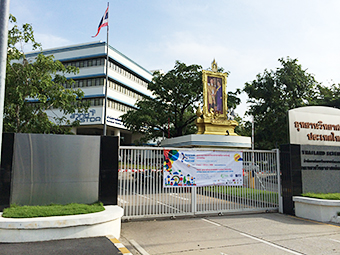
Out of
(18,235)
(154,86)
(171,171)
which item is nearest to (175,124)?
(154,86)

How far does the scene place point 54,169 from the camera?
780 cm

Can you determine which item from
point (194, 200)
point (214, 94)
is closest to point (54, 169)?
point (194, 200)

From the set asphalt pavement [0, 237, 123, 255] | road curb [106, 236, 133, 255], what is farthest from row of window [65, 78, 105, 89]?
asphalt pavement [0, 237, 123, 255]

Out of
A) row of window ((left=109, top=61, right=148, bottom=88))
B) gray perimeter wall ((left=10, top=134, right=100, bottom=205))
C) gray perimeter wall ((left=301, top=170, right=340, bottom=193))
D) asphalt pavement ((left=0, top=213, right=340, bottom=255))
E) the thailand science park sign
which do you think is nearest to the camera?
asphalt pavement ((left=0, top=213, right=340, bottom=255))

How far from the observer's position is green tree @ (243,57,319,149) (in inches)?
1085

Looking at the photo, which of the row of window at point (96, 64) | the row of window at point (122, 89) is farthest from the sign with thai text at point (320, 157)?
the row of window at point (96, 64)

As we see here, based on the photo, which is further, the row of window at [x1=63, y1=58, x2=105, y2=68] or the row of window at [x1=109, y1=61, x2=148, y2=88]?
the row of window at [x1=109, y1=61, x2=148, y2=88]

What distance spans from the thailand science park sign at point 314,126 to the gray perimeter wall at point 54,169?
25.7 feet

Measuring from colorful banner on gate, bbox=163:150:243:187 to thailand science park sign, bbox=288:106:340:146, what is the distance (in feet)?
8.75

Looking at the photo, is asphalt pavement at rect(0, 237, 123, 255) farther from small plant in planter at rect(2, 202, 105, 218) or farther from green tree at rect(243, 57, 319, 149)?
green tree at rect(243, 57, 319, 149)

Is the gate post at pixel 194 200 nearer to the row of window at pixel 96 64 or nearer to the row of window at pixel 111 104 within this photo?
the row of window at pixel 111 104

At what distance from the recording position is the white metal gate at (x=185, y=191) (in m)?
8.94

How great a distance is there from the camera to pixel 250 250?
6406 mm

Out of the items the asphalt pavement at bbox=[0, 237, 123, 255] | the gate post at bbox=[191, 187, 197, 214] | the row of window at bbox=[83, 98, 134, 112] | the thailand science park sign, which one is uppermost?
the row of window at bbox=[83, 98, 134, 112]
